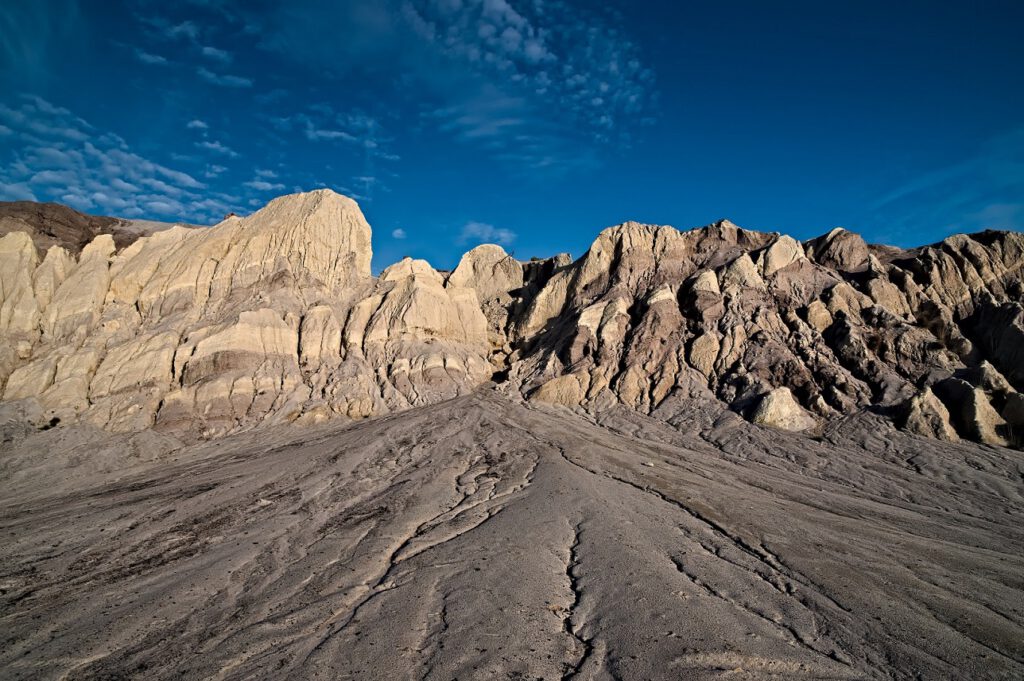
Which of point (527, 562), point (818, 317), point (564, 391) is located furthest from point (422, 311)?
point (527, 562)

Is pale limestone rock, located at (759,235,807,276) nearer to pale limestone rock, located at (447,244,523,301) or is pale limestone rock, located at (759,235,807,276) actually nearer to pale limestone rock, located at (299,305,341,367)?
pale limestone rock, located at (447,244,523,301)

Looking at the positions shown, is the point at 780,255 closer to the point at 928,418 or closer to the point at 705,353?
the point at 705,353

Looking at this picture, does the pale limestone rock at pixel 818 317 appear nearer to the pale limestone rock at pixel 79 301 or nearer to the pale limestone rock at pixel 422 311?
the pale limestone rock at pixel 422 311

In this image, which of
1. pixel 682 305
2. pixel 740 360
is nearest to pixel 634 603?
pixel 740 360

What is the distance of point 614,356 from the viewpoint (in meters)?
34.8

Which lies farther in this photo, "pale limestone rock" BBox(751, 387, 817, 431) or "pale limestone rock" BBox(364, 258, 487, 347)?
"pale limestone rock" BBox(364, 258, 487, 347)

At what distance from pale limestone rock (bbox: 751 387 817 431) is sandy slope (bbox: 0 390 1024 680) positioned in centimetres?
147

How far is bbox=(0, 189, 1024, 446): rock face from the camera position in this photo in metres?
28.8

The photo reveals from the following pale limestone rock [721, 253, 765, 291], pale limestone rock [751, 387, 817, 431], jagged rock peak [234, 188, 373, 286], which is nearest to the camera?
pale limestone rock [751, 387, 817, 431]

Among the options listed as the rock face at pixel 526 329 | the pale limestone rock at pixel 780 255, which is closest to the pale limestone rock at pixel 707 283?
the rock face at pixel 526 329

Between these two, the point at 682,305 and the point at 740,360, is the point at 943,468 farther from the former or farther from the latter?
the point at 682,305

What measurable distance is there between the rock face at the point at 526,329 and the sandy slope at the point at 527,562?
540 centimetres

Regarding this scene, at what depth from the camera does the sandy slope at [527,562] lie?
9.05 m

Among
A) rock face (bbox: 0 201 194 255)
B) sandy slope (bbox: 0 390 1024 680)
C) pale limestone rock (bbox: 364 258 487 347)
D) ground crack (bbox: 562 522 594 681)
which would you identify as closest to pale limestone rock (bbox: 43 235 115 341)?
rock face (bbox: 0 201 194 255)
